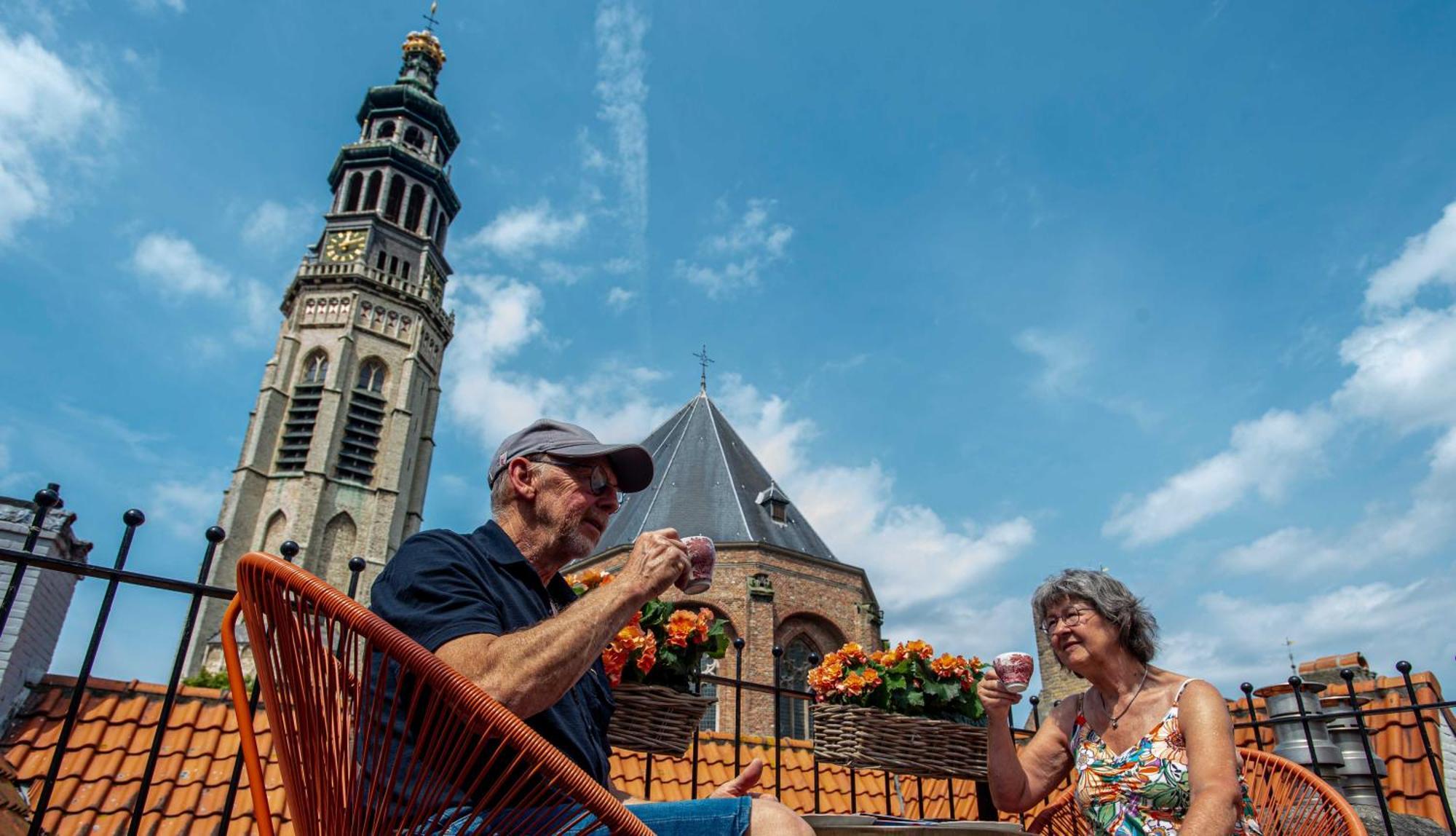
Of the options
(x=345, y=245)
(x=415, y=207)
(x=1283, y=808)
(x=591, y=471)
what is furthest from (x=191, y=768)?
(x=415, y=207)

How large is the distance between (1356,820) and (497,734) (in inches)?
90.1

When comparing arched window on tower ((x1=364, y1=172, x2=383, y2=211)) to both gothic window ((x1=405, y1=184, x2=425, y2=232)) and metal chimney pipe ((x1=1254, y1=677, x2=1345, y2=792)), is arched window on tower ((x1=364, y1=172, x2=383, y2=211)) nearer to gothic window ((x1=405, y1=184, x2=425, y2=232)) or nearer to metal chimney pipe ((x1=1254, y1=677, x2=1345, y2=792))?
gothic window ((x1=405, y1=184, x2=425, y2=232))

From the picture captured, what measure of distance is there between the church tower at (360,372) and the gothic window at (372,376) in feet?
0.20

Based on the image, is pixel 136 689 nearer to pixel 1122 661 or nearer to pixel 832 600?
pixel 1122 661

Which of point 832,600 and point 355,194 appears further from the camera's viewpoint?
point 355,194

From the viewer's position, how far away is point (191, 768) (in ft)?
21.7

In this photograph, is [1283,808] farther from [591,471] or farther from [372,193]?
[372,193]

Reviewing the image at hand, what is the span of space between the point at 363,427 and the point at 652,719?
3407 cm

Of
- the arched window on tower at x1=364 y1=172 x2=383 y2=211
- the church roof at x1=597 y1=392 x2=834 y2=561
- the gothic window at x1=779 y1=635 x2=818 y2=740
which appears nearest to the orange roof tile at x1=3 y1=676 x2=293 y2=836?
A: the church roof at x1=597 y1=392 x2=834 y2=561

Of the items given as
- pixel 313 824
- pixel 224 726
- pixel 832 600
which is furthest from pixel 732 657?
pixel 313 824

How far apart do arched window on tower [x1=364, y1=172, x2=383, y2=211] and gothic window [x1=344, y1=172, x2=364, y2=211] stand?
13.2 inches

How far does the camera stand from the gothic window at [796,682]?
1758cm

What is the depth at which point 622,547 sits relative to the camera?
56.7 ft

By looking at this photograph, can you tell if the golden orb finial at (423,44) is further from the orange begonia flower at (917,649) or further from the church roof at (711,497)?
the orange begonia flower at (917,649)
